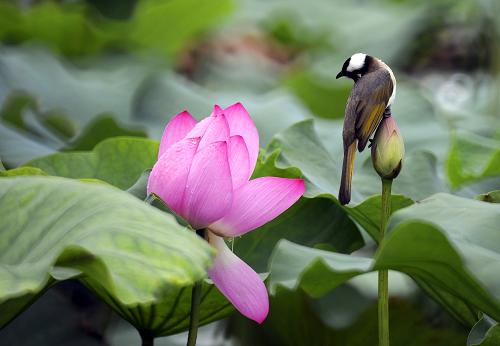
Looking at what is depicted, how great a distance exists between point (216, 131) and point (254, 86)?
2.06m

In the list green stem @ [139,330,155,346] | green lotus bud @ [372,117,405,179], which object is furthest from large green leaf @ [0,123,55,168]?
green lotus bud @ [372,117,405,179]

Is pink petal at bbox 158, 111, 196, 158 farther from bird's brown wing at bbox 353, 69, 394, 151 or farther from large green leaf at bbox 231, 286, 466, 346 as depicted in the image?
large green leaf at bbox 231, 286, 466, 346

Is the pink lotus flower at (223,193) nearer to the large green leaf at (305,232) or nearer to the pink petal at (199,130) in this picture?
the pink petal at (199,130)

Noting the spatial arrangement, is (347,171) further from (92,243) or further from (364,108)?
(92,243)

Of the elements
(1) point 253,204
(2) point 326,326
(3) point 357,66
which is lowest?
(2) point 326,326

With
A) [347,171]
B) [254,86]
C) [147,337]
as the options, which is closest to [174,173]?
[347,171]

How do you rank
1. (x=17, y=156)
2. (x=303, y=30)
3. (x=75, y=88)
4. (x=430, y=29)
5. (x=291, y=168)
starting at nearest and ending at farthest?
(x=291, y=168), (x=17, y=156), (x=75, y=88), (x=430, y=29), (x=303, y=30)

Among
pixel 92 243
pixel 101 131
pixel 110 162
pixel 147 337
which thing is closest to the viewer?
pixel 92 243

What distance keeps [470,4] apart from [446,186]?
2.06m

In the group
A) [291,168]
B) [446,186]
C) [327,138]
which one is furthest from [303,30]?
[291,168]

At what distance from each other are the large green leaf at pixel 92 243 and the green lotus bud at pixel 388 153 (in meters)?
0.19

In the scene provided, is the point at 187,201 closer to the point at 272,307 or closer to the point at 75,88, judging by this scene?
the point at 272,307

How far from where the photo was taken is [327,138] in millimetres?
1455

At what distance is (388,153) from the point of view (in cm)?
76
